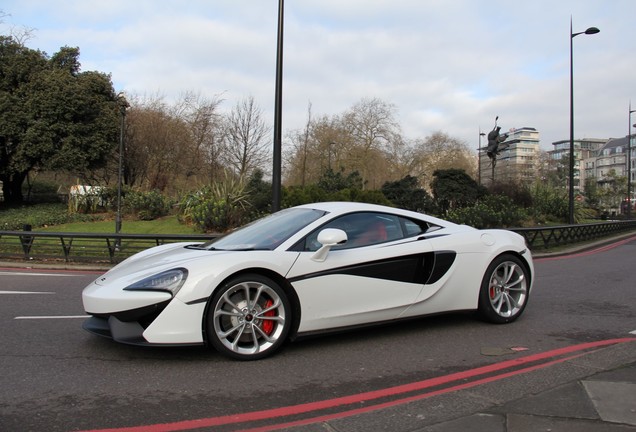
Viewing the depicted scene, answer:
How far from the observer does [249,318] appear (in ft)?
14.5

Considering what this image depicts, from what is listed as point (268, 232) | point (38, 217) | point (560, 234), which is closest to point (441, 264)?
point (268, 232)

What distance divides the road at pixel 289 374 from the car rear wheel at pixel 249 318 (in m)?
0.16

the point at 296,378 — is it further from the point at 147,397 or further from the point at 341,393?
the point at 147,397

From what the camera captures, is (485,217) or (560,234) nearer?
(560,234)

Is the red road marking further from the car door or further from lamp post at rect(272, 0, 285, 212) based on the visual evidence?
lamp post at rect(272, 0, 285, 212)

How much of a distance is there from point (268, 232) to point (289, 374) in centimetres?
152

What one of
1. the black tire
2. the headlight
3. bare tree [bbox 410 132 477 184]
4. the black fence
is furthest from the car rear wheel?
bare tree [bbox 410 132 477 184]

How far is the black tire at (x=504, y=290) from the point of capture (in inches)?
222

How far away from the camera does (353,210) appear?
522 cm

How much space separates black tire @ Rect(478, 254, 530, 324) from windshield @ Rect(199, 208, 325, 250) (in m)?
2.07

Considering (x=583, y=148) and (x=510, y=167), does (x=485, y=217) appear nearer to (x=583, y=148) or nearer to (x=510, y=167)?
(x=510, y=167)

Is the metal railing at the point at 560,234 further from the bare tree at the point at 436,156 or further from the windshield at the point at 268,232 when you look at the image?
the bare tree at the point at 436,156

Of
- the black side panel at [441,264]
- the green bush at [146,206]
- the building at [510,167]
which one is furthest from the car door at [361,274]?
the building at [510,167]

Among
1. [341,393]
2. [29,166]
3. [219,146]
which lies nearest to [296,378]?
[341,393]
